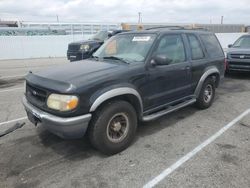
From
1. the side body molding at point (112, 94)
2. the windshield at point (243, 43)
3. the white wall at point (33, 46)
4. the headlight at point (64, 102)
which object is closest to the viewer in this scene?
the headlight at point (64, 102)

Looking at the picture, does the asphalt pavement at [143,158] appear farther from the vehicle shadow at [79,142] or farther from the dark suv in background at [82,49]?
the dark suv in background at [82,49]

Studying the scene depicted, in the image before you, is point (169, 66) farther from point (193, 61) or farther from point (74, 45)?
point (74, 45)

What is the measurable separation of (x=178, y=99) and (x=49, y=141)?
2.49 metres

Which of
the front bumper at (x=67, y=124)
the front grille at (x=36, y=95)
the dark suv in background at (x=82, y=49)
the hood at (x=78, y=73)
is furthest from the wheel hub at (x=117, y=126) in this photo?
the dark suv in background at (x=82, y=49)

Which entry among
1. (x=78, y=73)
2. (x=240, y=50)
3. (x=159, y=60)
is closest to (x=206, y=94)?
(x=159, y=60)

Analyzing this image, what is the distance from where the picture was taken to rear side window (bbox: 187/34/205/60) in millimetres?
5126

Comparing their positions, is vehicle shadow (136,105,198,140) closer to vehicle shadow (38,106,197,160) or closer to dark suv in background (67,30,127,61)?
vehicle shadow (38,106,197,160)

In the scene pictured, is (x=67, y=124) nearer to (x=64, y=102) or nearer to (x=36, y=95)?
(x=64, y=102)

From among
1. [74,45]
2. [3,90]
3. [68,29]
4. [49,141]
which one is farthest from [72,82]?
[68,29]

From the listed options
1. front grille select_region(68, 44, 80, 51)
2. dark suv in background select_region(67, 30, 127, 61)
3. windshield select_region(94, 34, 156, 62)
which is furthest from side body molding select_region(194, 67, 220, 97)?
front grille select_region(68, 44, 80, 51)

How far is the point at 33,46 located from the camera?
61.5ft

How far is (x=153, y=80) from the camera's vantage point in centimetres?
415

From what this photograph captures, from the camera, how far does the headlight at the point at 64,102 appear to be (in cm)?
320

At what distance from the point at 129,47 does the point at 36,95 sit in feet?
5.94
